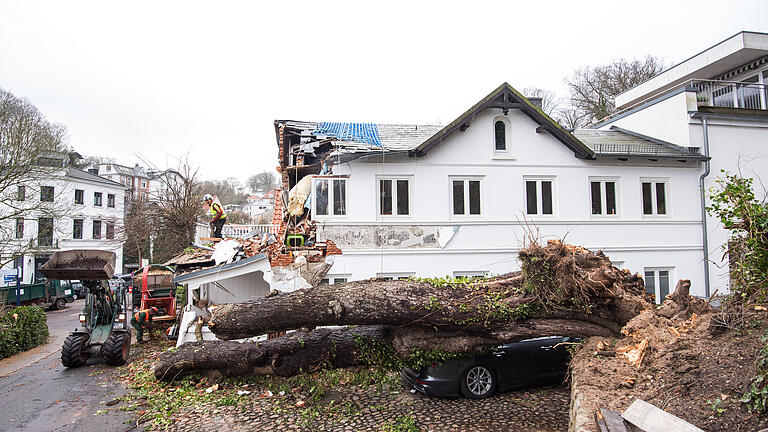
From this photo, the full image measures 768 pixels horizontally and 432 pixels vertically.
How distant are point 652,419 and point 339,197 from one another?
1013cm

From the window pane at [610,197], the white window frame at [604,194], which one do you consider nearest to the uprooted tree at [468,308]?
the white window frame at [604,194]

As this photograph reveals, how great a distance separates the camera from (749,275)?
16.4 ft

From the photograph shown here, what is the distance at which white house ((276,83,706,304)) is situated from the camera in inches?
509

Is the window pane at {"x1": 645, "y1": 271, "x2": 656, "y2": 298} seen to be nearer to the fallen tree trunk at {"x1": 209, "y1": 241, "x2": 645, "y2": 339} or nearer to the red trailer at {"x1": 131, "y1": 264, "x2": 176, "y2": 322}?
the fallen tree trunk at {"x1": 209, "y1": 241, "x2": 645, "y2": 339}

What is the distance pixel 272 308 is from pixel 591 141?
13.8m

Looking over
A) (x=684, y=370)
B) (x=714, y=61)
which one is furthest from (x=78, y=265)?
(x=714, y=61)

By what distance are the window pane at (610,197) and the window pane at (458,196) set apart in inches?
199

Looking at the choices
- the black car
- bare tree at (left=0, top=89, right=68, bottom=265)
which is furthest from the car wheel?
bare tree at (left=0, top=89, right=68, bottom=265)

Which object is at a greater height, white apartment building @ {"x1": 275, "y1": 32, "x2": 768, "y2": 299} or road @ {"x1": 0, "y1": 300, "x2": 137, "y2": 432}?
white apartment building @ {"x1": 275, "y1": 32, "x2": 768, "y2": 299}

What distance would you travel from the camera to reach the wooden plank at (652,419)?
3.61 meters

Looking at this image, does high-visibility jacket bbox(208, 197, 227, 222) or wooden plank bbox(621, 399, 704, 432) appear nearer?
wooden plank bbox(621, 399, 704, 432)

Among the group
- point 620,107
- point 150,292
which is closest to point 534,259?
point 150,292

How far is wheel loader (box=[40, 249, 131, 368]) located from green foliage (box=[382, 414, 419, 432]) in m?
8.00

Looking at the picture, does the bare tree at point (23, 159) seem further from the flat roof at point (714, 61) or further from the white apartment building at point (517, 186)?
the flat roof at point (714, 61)
